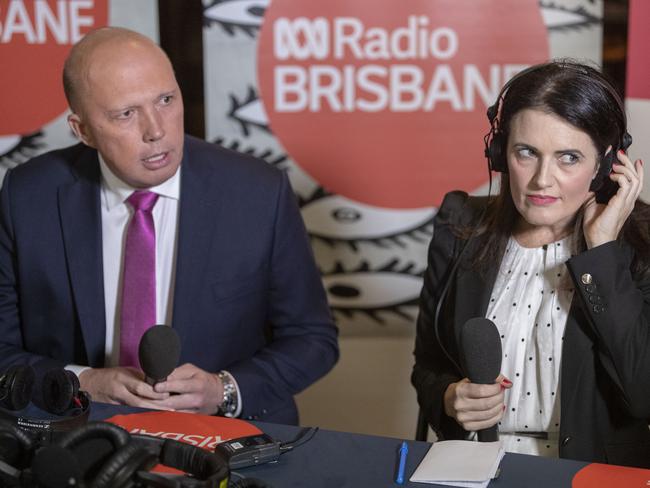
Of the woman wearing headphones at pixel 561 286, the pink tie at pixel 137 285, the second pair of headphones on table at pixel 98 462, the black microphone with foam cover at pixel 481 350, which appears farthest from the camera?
the pink tie at pixel 137 285

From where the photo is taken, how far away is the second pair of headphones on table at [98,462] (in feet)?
3.97

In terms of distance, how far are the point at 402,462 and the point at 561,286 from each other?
2.20 feet

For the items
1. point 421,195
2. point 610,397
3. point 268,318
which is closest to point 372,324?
point 421,195

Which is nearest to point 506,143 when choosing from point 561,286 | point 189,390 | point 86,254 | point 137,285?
point 561,286

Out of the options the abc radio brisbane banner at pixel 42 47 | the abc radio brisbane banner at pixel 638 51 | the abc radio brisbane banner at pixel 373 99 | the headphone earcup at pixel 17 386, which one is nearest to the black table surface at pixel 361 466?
the headphone earcup at pixel 17 386

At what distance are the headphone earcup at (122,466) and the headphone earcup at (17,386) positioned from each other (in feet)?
2.14

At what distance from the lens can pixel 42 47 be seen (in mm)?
3459

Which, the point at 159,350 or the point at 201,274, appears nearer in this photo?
the point at 159,350

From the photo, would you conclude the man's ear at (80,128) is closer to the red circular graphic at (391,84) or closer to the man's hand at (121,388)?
the man's hand at (121,388)

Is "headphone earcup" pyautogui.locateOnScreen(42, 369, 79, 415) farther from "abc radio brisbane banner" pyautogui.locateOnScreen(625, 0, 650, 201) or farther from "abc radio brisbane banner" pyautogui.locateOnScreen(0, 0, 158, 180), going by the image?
"abc radio brisbane banner" pyautogui.locateOnScreen(625, 0, 650, 201)

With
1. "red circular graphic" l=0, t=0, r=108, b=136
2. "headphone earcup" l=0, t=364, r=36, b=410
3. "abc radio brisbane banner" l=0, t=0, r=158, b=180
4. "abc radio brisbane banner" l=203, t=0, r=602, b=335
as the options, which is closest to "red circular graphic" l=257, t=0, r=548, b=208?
"abc radio brisbane banner" l=203, t=0, r=602, b=335

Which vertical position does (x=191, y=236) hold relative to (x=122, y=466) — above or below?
above

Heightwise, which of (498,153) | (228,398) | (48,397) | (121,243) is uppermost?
(498,153)

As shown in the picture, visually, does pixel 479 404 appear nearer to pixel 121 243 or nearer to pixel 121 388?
pixel 121 388
